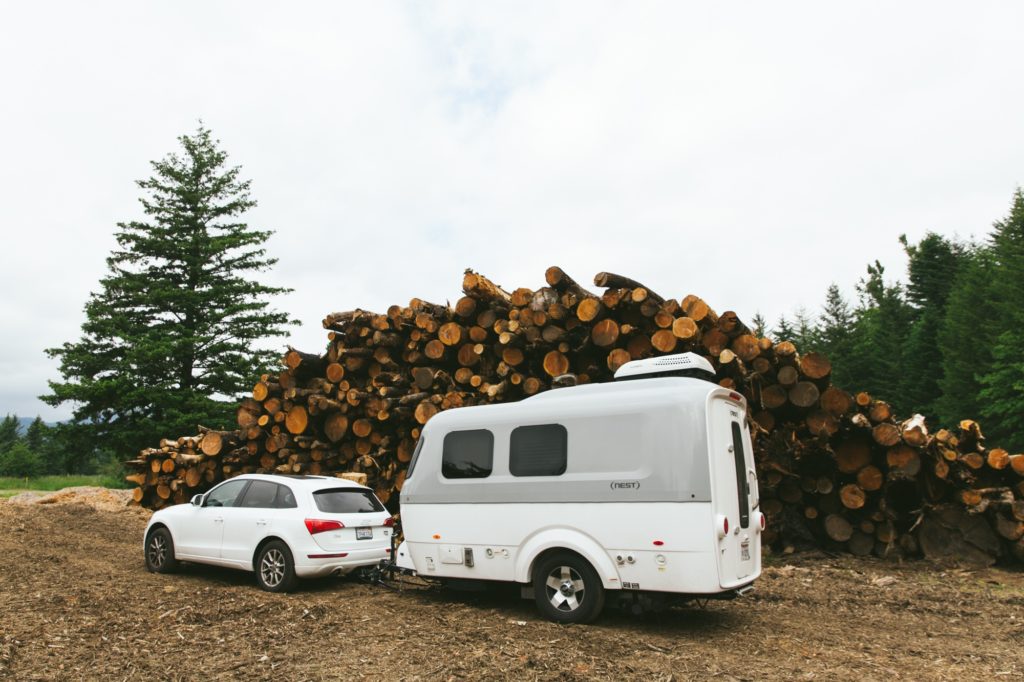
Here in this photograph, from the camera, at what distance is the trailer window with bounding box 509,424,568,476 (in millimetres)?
6734

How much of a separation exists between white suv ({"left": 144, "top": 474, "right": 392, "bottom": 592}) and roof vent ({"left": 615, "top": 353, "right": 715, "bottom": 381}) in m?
3.63

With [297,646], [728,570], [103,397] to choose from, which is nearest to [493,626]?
[297,646]

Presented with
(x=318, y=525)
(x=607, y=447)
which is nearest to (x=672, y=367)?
(x=607, y=447)

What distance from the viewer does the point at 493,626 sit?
6398 millimetres

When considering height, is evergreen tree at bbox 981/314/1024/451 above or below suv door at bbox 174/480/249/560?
above

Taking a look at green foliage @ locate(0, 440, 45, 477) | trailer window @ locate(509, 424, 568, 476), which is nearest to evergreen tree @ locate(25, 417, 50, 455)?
green foliage @ locate(0, 440, 45, 477)

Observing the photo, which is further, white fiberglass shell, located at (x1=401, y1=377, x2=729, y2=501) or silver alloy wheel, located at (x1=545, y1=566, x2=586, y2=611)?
silver alloy wheel, located at (x1=545, y1=566, x2=586, y2=611)

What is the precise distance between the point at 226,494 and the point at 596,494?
207 inches

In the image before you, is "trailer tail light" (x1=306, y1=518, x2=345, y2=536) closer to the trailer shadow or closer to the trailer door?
the trailer shadow

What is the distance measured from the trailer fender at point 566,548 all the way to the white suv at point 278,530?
97.2 inches

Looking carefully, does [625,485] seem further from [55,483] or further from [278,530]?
[55,483]

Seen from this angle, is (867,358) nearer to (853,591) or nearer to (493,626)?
(853,591)

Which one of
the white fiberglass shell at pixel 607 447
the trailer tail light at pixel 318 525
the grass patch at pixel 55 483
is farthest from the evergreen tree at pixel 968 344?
the grass patch at pixel 55 483

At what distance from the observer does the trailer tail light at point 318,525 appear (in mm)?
7992
